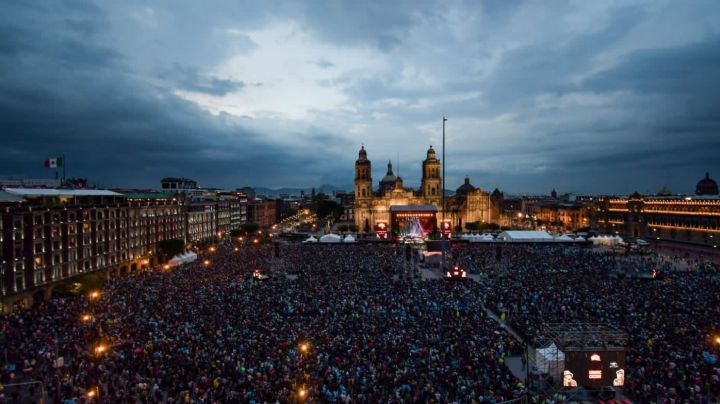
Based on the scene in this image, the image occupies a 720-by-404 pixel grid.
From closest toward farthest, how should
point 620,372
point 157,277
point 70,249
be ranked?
point 620,372, point 157,277, point 70,249

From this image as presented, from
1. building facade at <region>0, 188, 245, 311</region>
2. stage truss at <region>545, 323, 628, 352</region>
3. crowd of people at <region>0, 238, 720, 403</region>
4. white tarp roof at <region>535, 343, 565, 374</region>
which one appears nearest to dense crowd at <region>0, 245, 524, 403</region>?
crowd of people at <region>0, 238, 720, 403</region>

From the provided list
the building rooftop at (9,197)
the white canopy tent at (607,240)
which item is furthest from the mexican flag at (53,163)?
the white canopy tent at (607,240)

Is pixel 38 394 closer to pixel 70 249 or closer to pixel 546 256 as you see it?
pixel 70 249

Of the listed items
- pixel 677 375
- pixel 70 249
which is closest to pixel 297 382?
pixel 677 375

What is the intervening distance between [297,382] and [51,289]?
102 ft

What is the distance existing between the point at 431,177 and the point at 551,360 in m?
96.9

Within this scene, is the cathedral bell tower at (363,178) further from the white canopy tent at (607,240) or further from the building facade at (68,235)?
the white canopy tent at (607,240)

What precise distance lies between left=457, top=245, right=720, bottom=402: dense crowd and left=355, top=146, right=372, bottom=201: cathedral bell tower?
2689 inches

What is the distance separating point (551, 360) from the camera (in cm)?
Result: 1664

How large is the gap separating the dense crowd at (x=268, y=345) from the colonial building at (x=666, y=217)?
6377 centimetres

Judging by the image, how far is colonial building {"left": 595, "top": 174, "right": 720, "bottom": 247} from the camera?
72.9 meters

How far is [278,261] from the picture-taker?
47.7 metres

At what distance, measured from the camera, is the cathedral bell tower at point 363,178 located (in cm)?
11000

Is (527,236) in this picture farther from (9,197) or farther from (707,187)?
(707,187)
